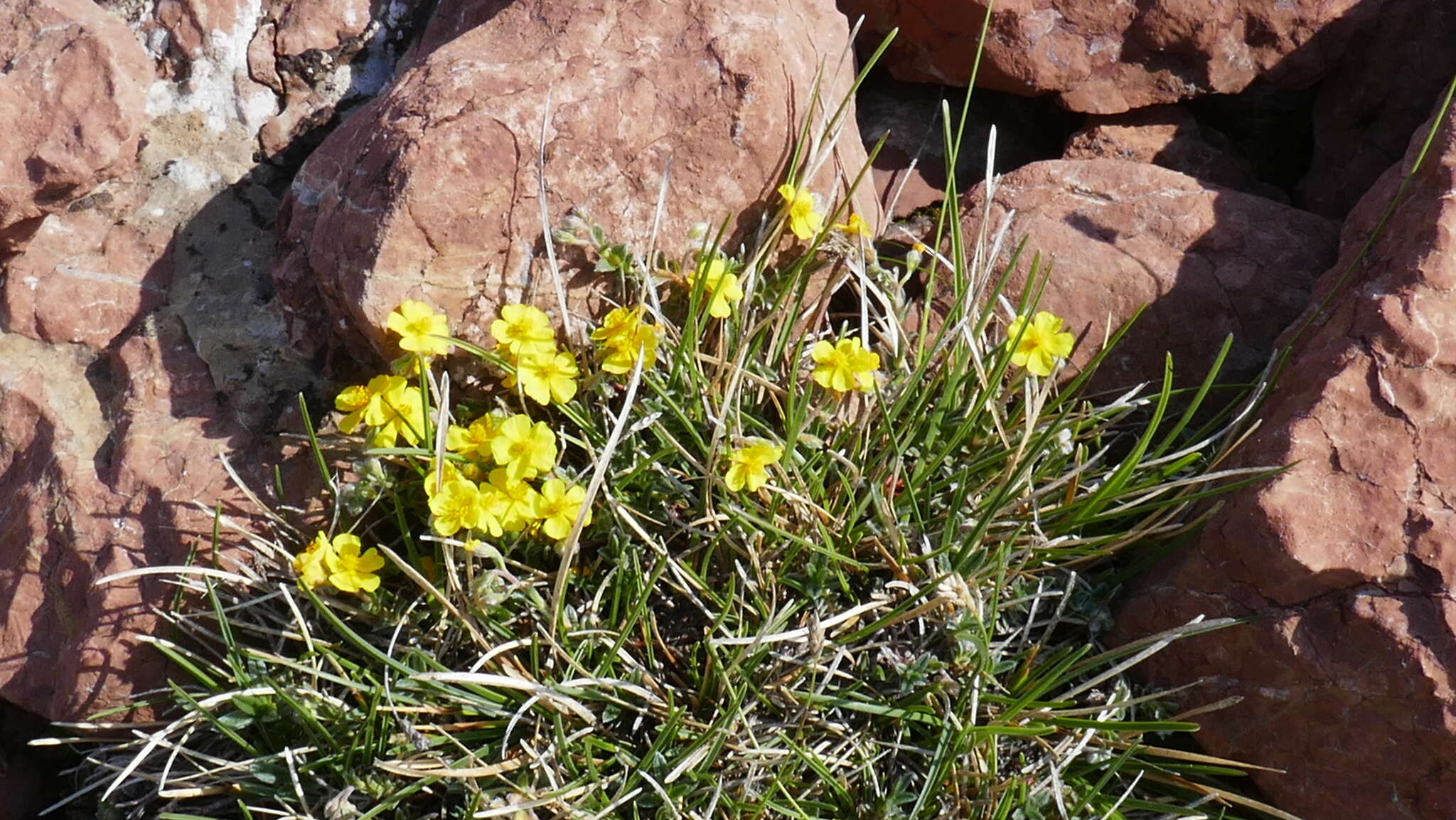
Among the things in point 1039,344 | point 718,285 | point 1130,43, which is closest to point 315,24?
point 718,285

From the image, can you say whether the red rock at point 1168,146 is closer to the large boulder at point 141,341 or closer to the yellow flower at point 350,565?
the large boulder at point 141,341

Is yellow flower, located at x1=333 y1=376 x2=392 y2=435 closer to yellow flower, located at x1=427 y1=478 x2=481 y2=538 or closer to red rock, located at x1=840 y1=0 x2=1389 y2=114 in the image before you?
yellow flower, located at x1=427 y1=478 x2=481 y2=538

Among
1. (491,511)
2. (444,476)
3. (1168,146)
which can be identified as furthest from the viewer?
(1168,146)

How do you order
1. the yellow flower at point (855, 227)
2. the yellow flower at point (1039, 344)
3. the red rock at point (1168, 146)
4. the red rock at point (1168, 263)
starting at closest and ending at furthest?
the yellow flower at point (1039, 344), the yellow flower at point (855, 227), the red rock at point (1168, 263), the red rock at point (1168, 146)

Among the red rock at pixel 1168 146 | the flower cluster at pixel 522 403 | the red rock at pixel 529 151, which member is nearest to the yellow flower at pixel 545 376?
the flower cluster at pixel 522 403

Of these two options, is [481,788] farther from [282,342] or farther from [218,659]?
[282,342]

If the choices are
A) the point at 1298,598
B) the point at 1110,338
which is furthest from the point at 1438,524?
the point at 1110,338

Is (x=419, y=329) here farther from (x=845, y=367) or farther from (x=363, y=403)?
(x=845, y=367)

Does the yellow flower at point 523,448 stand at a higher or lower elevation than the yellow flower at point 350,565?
higher
